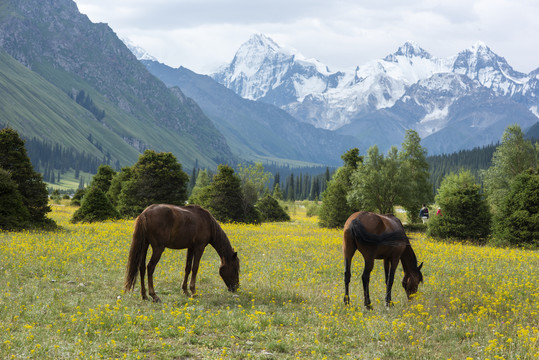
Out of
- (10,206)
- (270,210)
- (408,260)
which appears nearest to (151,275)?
(408,260)

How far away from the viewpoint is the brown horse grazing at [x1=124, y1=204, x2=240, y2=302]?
1295 centimetres

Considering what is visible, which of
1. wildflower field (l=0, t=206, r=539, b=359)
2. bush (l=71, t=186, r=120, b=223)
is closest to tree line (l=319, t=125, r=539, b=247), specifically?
wildflower field (l=0, t=206, r=539, b=359)

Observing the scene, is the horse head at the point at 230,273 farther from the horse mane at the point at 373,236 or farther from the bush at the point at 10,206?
the bush at the point at 10,206

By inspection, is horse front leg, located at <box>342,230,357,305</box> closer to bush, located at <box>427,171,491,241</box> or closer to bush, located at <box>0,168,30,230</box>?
bush, located at <box>0,168,30,230</box>

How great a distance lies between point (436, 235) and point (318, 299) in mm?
26853

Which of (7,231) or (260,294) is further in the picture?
(7,231)

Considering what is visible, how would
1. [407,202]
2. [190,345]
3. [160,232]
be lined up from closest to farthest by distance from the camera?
[190,345], [160,232], [407,202]

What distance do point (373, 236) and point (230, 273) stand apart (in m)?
5.23

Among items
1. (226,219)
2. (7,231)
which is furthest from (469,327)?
(226,219)

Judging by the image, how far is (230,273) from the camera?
14.3 m

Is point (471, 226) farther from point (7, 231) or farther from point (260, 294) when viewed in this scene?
point (7, 231)

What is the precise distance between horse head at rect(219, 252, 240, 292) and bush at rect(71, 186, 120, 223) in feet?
90.4

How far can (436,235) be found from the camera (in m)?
36.4

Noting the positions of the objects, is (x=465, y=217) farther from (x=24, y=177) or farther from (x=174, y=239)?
(x=24, y=177)
